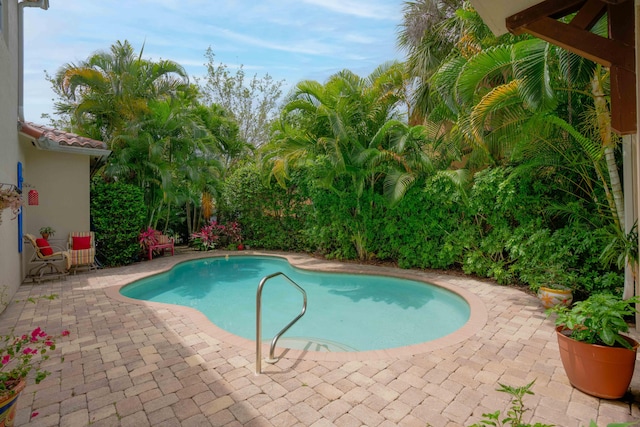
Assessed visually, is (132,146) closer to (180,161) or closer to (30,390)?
(180,161)

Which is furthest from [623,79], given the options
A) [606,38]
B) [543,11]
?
[543,11]

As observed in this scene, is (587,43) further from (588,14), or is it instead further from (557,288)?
(557,288)

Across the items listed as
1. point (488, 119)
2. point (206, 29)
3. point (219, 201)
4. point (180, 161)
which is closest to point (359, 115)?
point (488, 119)

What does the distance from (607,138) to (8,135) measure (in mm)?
11591

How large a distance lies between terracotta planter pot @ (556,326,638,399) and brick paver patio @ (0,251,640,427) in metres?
0.12

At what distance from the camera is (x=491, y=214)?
859 centimetres

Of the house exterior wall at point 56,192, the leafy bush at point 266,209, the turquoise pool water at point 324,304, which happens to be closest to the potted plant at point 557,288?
the turquoise pool water at point 324,304

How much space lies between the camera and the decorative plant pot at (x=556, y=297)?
6.29 metres

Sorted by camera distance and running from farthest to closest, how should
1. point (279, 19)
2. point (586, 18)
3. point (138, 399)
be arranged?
1. point (279, 19)
2. point (586, 18)
3. point (138, 399)

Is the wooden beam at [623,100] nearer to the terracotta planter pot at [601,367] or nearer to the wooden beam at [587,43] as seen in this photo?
the wooden beam at [587,43]

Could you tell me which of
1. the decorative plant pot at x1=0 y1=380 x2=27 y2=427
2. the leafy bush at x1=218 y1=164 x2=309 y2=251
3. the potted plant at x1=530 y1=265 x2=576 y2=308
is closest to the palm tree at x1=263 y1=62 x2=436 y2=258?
the leafy bush at x1=218 y1=164 x2=309 y2=251

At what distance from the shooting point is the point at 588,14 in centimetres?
385

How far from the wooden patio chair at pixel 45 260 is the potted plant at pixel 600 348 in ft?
37.4

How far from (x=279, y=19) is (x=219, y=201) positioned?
8.29 m
